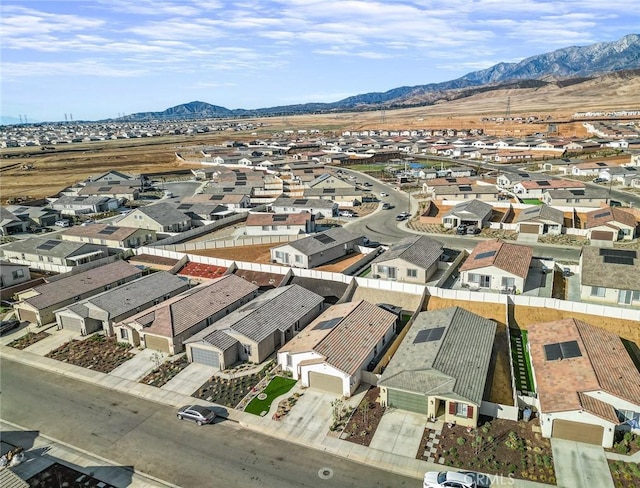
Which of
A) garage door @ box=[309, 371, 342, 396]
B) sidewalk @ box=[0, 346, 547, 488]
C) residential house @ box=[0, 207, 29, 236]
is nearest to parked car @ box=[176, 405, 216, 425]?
sidewalk @ box=[0, 346, 547, 488]

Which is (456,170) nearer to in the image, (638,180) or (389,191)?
(389,191)

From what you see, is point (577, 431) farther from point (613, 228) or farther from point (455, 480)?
point (613, 228)

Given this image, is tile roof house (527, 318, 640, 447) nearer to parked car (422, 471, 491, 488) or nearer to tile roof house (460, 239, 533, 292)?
parked car (422, 471, 491, 488)

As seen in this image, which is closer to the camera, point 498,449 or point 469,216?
point 498,449

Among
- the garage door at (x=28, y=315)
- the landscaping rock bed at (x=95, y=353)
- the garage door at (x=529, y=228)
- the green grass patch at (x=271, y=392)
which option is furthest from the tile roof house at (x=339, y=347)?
the garage door at (x=529, y=228)

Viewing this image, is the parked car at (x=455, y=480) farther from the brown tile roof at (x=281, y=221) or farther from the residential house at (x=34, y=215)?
the residential house at (x=34, y=215)

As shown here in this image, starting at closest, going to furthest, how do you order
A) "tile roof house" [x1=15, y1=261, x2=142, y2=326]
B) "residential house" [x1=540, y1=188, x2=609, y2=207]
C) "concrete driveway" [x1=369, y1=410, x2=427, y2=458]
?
"concrete driveway" [x1=369, y1=410, x2=427, y2=458] → "tile roof house" [x1=15, y1=261, x2=142, y2=326] → "residential house" [x1=540, y1=188, x2=609, y2=207]

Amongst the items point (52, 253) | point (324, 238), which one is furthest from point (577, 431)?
point (52, 253)
